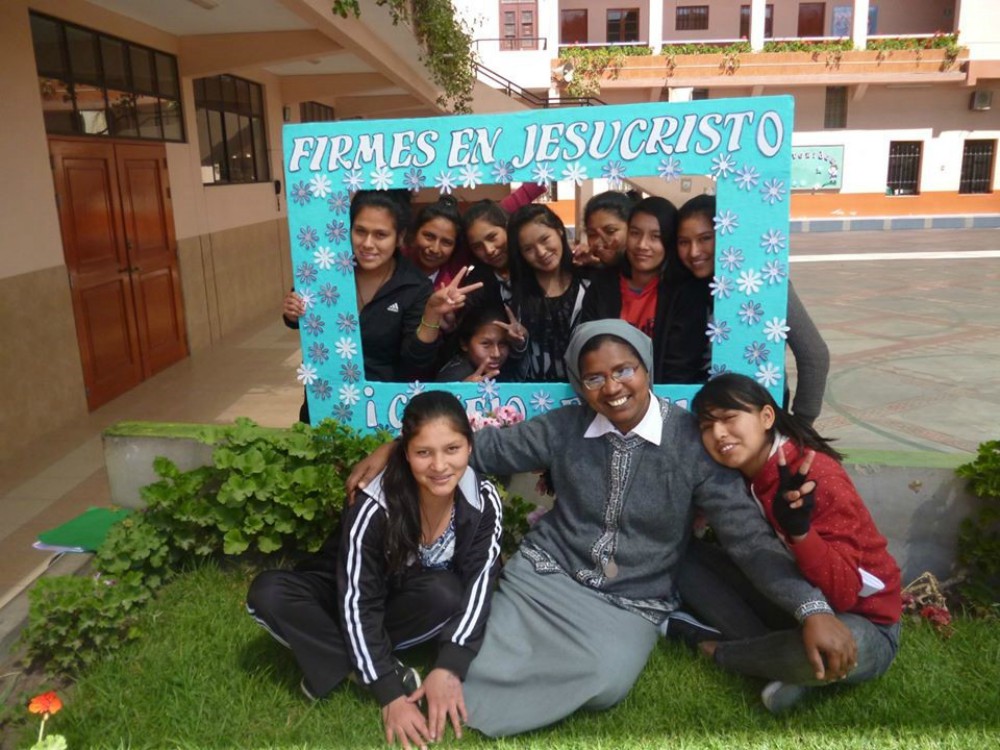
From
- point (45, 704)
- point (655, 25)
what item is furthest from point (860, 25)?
point (45, 704)

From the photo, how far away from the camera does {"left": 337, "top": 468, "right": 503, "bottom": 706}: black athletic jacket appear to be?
2400mm

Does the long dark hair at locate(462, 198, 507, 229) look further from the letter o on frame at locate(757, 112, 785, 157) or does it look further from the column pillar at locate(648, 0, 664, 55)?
the column pillar at locate(648, 0, 664, 55)

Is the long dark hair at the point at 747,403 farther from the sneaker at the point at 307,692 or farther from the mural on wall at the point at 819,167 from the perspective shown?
the mural on wall at the point at 819,167

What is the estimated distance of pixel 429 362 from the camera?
315 cm

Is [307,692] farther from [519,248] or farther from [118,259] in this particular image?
[118,259]

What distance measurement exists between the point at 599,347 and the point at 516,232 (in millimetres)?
855

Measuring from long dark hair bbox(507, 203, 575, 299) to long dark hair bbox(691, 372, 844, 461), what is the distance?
904 mm

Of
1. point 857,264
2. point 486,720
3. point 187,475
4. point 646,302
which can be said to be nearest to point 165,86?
point 187,475

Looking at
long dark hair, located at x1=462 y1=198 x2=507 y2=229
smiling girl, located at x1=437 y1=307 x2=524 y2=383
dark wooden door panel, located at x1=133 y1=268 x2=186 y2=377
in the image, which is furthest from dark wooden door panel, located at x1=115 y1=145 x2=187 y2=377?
smiling girl, located at x1=437 y1=307 x2=524 y2=383

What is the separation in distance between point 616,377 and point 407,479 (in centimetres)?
70

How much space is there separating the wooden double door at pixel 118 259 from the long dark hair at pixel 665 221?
15.4ft

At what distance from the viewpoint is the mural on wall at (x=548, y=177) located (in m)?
2.70

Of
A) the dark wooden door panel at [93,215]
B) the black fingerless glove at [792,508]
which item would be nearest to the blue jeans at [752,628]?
the black fingerless glove at [792,508]

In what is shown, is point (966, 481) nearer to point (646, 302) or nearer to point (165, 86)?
point (646, 302)
